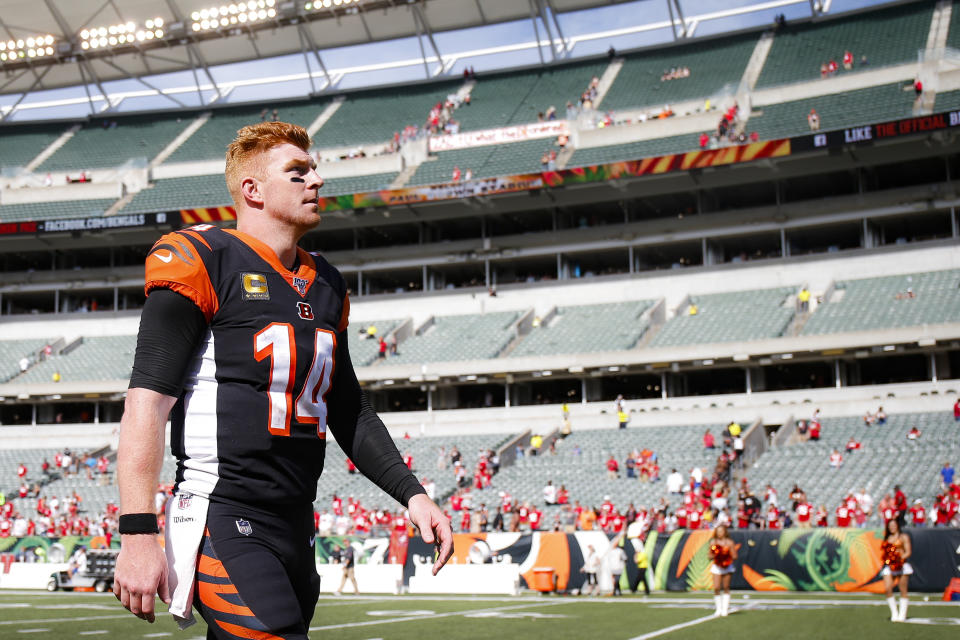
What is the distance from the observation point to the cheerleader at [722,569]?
16625 mm

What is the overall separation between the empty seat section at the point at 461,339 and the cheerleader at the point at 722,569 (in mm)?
23967

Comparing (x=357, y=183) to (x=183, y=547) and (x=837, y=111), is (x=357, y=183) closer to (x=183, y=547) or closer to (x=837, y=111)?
(x=837, y=111)

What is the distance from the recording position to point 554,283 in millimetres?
45281

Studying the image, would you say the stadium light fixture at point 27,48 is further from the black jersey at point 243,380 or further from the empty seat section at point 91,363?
the black jersey at point 243,380

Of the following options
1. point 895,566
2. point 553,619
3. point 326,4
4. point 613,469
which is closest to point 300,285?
point 553,619

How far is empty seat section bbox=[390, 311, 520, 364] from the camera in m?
42.0

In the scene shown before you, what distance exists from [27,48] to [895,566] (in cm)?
5072

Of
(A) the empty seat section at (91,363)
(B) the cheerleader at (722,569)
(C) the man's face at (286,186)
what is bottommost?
(B) the cheerleader at (722,569)

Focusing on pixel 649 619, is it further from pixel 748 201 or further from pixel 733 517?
pixel 748 201

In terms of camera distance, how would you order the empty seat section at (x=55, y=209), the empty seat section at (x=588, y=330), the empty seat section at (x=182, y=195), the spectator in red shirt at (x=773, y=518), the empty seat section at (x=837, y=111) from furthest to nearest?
1. the empty seat section at (x=55, y=209)
2. the empty seat section at (x=182, y=195)
3. the empty seat section at (x=588, y=330)
4. the empty seat section at (x=837, y=111)
5. the spectator in red shirt at (x=773, y=518)

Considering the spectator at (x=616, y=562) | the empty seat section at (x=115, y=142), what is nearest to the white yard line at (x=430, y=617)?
the spectator at (x=616, y=562)

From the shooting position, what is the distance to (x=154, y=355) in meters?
3.06

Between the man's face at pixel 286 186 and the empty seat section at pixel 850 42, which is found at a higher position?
the empty seat section at pixel 850 42

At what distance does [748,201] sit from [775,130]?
3451 mm
